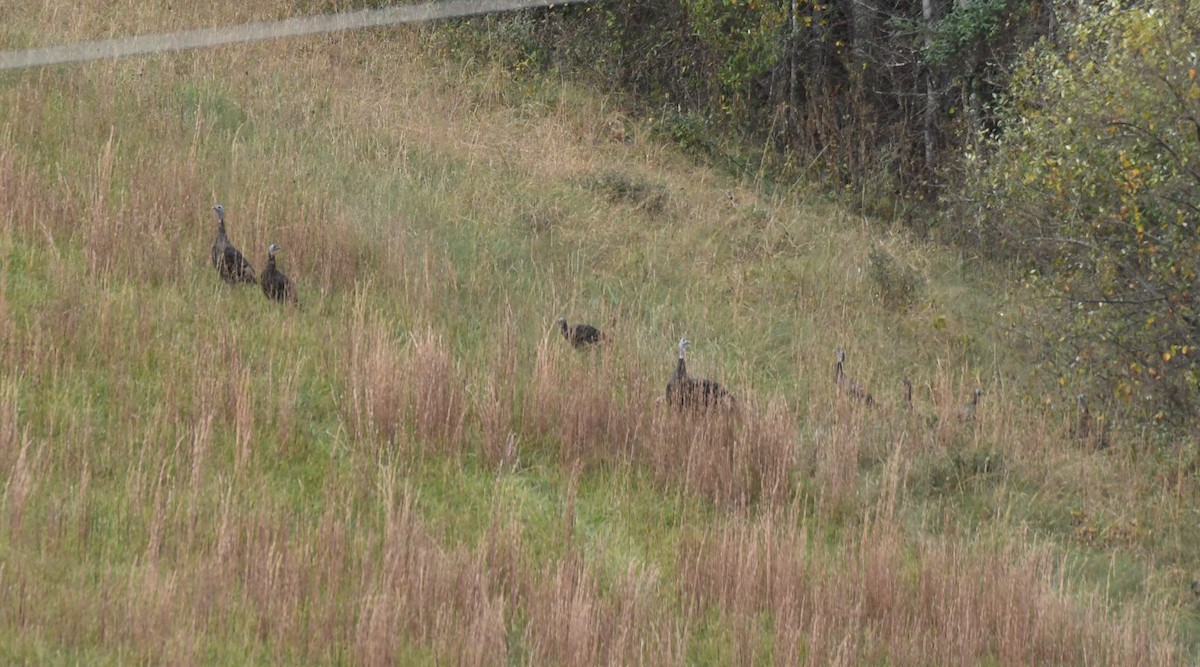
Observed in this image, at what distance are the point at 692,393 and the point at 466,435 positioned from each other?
159 centimetres

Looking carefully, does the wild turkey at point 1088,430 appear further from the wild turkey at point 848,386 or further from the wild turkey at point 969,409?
the wild turkey at point 848,386

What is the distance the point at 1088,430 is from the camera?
1152cm

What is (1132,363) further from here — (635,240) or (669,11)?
(669,11)

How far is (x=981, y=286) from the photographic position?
16.8 meters

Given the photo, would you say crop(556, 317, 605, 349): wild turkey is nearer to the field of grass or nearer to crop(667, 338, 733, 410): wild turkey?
the field of grass

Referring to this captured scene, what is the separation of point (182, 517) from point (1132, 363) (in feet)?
25.3

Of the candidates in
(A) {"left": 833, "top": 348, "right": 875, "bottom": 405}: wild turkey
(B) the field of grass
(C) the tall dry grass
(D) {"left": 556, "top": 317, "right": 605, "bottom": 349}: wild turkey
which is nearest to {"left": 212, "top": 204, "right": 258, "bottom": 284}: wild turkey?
(B) the field of grass

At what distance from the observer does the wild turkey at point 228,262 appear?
10.3m

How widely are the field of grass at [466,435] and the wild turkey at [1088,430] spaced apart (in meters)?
0.29

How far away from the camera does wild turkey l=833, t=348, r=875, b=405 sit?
36.0 ft

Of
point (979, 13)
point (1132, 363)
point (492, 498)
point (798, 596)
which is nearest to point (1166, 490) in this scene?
point (1132, 363)

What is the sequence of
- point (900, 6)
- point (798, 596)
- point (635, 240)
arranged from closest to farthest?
point (798, 596)
point (635, 240)
point (900, 6)

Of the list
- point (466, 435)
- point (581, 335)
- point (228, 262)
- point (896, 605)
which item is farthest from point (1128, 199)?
point (228, 262)

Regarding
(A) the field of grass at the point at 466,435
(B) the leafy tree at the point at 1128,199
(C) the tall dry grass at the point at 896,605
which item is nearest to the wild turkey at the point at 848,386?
(A) the field of grass at the point at 466,435
